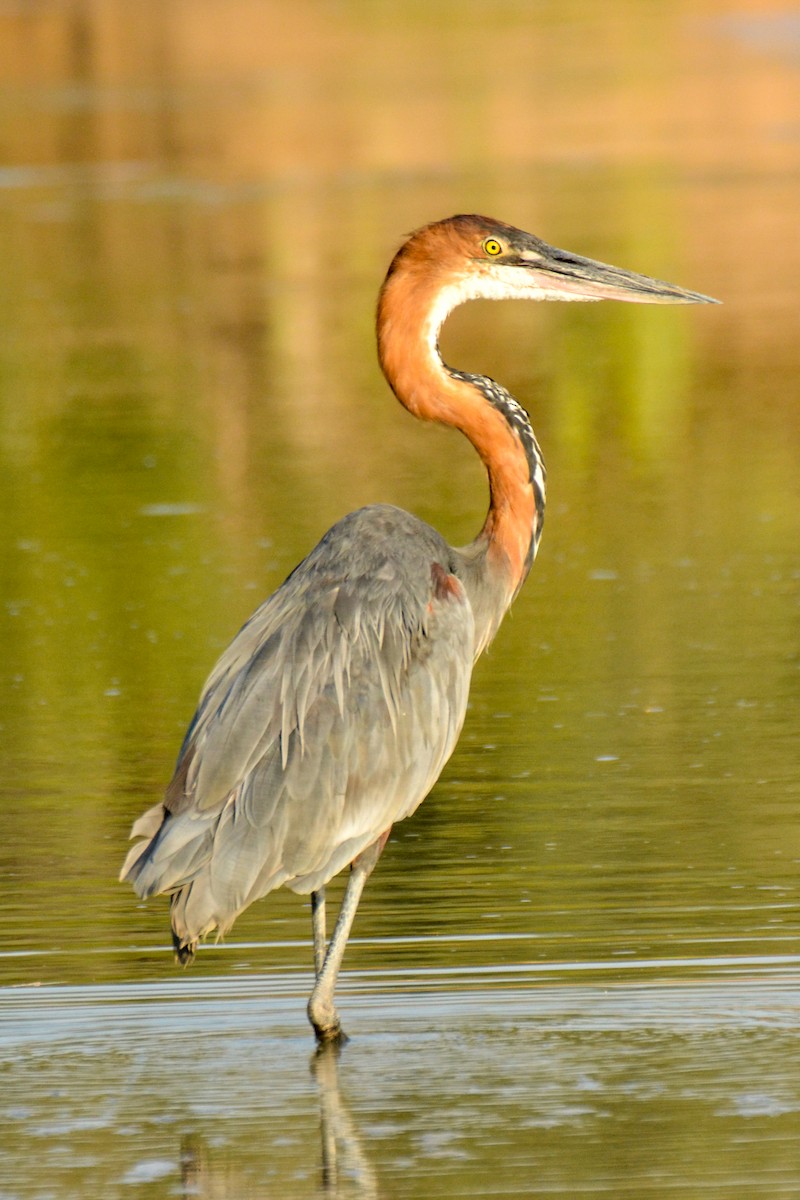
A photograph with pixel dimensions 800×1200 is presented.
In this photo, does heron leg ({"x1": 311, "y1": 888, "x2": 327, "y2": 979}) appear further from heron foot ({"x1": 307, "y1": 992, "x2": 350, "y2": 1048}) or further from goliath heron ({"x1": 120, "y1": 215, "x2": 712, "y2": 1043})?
heron foot ({"x1": 307, "y1": 992, "x2": 350, "y2": 1048})

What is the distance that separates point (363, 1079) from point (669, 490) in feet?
27.5

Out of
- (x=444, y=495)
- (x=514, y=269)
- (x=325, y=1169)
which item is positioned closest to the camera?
(x=325, y=1169)

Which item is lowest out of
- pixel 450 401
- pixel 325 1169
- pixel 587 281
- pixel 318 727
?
pixel 325 1169

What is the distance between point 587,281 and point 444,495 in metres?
6.30

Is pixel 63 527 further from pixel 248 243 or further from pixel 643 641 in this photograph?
pixel 248 243

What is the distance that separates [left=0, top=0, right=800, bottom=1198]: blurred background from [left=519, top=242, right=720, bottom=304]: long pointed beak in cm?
169

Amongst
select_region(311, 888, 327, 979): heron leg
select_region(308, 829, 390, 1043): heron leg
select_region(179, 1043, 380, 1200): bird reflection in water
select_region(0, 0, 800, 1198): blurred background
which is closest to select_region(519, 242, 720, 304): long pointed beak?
select_region(0, 0, 800, 1198): blurred background

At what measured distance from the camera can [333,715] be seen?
6930 mm

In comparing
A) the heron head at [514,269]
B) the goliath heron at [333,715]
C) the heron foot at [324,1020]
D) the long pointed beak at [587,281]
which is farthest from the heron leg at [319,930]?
the long pointed beak at [587,281]

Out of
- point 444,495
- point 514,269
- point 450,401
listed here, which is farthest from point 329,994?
point 444,495

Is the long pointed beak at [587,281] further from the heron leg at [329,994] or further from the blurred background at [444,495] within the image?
the heron leg at [329,994]

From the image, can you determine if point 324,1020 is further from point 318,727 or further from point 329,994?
point 318,727

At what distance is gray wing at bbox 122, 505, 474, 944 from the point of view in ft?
21.8

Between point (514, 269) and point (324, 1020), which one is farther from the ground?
point (514, 269)
